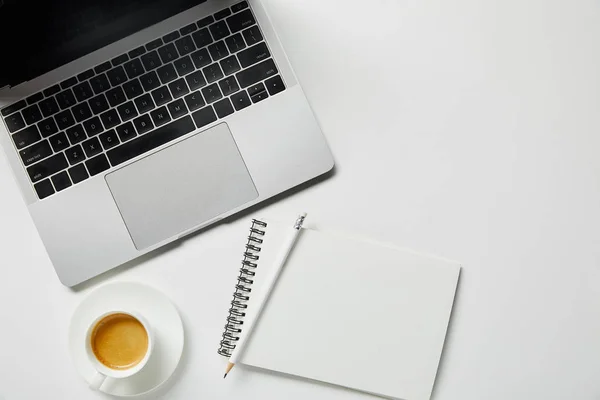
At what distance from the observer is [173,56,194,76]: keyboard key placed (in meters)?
0.71

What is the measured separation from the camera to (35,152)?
2.32 feet

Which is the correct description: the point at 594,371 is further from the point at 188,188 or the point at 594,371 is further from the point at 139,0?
the point at 139,0

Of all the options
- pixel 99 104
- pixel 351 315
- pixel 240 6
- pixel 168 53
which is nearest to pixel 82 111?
pixel 99 104

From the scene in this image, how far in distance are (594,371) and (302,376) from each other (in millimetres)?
365

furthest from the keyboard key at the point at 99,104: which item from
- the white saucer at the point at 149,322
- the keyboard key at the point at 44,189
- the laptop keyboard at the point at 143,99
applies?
the white saucer at the point at 149,322

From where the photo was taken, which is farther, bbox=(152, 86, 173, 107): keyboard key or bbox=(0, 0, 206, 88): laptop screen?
bbox=(152, 86, 173, 107): keyboard key

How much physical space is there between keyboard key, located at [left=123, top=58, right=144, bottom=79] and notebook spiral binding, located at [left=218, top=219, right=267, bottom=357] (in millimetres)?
225

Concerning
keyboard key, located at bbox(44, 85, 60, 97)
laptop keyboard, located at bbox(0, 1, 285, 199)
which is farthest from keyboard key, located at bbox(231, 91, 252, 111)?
keyboard key, located at bbox(44, 85, 60, 97)

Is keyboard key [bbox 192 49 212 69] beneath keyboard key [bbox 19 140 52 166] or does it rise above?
above

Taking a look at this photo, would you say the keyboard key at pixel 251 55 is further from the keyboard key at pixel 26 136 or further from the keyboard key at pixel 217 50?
the keyboard key at pixel 26 136

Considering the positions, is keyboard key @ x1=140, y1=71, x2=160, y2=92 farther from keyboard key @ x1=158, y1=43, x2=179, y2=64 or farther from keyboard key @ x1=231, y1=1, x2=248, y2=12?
keyboard key @ x1=231, y1=1, x2=248, y2=12

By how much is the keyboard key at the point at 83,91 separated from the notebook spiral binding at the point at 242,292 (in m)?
0.25

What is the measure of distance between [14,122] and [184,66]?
215 mm

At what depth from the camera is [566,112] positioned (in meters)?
0.75
